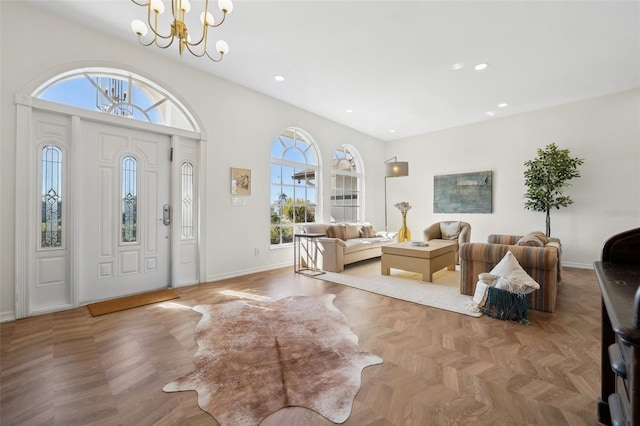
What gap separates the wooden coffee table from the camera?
4.21 m

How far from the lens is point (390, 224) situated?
8.30 m

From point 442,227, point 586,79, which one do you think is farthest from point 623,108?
point 442,227

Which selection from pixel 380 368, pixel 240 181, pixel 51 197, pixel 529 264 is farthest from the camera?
pixel 240 181

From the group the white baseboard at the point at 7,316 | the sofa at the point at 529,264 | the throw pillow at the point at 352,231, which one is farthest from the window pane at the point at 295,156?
the white baseboard at the point at 7,316

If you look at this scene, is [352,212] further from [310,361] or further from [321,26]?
[310,361]

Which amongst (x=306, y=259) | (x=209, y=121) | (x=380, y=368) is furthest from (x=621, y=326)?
(x=306, y=259)

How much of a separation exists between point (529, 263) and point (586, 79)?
145 inches

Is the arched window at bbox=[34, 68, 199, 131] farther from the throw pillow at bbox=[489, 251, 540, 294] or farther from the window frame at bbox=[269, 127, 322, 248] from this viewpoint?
the throw pillow at bbox=[489, 251, 540, 294]

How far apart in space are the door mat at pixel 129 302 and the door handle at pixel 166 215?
3.19 ft

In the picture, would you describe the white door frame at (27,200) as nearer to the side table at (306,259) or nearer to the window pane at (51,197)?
the window pane at (51,197)

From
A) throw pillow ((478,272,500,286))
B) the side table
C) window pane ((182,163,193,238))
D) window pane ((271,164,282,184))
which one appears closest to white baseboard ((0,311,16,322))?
window pane ((182,163,193,238))

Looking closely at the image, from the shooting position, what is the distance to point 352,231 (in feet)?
20.0

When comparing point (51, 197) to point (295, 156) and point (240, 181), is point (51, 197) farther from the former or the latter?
point (295, 156)

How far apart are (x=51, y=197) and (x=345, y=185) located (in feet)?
18.4
